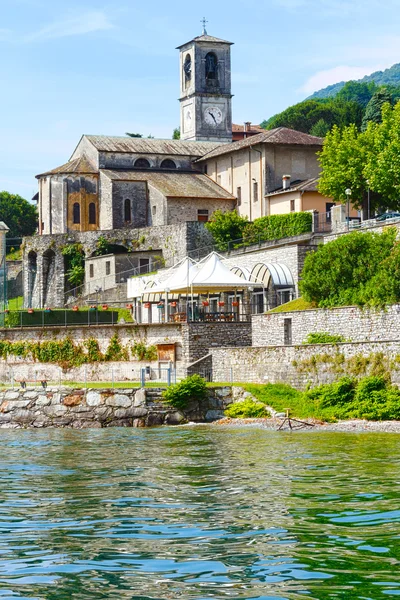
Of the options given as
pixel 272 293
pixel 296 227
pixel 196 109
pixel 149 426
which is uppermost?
pixel 196 109

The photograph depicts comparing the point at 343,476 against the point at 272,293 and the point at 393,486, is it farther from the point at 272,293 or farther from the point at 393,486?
the point at 272,293

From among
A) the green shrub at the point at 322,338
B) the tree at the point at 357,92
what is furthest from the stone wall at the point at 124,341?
the tree at the point at 357,92

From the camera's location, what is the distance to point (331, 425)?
1193 inches

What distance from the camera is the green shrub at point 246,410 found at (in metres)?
33.4

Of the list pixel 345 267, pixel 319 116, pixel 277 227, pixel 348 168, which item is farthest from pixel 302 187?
pixel 319 116

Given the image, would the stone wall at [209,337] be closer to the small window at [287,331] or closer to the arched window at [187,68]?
the small window at [287,331]

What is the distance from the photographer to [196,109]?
9425 centimetres

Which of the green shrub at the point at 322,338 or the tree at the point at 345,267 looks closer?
the green shrub at the point at 322,338

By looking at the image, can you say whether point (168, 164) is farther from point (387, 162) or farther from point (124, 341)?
point (124, 341)

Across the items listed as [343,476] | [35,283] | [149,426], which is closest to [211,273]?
[149,426]

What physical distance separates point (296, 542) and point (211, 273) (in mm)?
31733

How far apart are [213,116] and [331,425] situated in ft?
223

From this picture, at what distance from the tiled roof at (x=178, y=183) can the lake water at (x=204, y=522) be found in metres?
47.8

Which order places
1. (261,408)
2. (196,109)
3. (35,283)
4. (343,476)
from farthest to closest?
1. (196,109)
2. (35,283)
3. (261,408)
4. (343,476)
